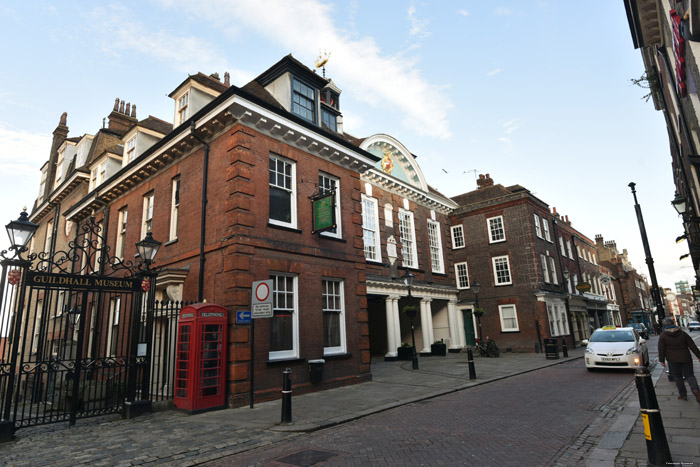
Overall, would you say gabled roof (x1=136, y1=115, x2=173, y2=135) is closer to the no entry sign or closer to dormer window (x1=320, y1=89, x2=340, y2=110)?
dormer window (x1=320, y1=89, x2=340, y2=110)

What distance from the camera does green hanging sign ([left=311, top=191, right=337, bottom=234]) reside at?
40.0ft

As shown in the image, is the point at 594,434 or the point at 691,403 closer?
the point at 594,434

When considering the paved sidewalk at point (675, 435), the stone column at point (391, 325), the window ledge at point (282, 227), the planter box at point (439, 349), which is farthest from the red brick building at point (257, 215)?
the planter box at point (439, 349)

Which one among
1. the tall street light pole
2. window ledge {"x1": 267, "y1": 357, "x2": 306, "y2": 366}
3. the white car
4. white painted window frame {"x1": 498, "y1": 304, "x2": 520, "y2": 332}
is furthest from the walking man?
white painted window frame {"x1": 498, "y1": 304, "x2": 520, "y2": 332}

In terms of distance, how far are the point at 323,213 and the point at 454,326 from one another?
17414 millimetres

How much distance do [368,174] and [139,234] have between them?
12057 mm

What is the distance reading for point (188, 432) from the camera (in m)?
7.41

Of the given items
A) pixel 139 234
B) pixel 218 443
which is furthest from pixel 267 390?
pixel 139 234

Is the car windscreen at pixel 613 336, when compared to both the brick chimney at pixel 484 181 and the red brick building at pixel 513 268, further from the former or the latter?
the brick chimney at pixel 484 181

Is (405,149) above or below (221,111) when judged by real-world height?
above

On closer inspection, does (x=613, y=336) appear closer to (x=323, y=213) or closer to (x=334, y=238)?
(x=334, y=238)

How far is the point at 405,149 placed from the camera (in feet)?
82.8

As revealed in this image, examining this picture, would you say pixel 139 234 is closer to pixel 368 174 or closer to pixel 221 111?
pixel 221 111

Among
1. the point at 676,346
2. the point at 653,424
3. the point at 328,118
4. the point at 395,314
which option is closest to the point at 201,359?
the point at 653,424
